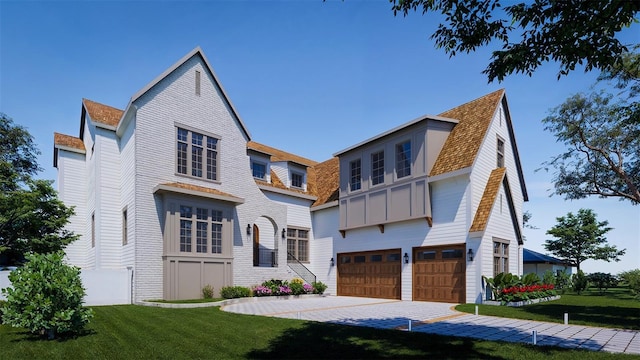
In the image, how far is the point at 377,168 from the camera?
21531mm

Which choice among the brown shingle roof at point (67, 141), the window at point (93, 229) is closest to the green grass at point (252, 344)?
the window at point (93, 229)

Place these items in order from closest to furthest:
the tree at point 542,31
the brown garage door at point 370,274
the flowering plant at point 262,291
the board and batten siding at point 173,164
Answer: the tree at point 542,31, the board and batten siding at point 173,164, the flowering plant at point 262,291, the brown garage door at point 370,274

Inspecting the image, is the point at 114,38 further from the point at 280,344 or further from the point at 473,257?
the point at 473,257

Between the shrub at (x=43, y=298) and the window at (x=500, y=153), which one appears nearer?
the shrub at (x=43, y=298)

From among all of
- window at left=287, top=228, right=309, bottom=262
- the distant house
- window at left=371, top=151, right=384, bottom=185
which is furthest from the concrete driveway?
the distant house

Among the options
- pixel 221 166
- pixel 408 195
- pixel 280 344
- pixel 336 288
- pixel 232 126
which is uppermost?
pixel 232 126

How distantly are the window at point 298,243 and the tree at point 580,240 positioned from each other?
91.3ft

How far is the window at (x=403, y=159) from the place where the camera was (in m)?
19.9

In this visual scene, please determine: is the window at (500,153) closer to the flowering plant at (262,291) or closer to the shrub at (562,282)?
the flowering plant at (262,291)

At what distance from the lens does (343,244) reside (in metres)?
24.0

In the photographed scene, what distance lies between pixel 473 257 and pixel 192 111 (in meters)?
14.6

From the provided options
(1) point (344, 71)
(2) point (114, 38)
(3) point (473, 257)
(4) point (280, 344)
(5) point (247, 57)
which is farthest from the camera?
(3) point (473, 257)

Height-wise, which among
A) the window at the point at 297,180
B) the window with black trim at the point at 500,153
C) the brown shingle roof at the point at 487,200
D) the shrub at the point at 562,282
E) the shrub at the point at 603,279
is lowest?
the shrub at the point at 603,279

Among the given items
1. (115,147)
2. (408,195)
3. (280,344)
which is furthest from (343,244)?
(280,344)
